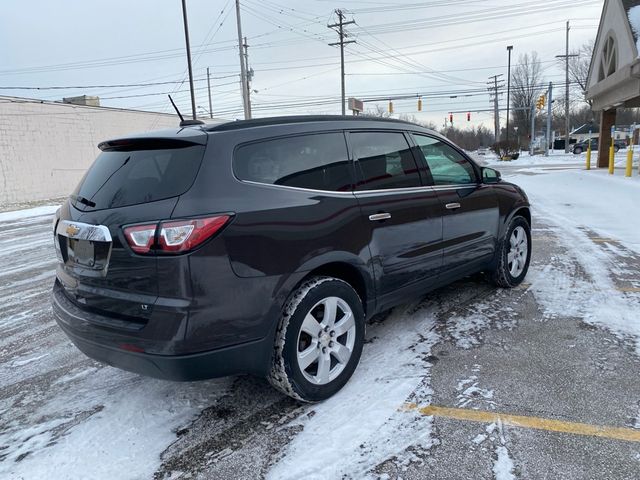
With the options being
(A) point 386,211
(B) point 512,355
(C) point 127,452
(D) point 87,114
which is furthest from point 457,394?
(D) point 87,114

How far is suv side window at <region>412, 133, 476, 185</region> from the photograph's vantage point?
410 centimetres

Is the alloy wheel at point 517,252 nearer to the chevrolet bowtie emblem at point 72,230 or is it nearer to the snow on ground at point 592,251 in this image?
the snow on ground at point 592,251

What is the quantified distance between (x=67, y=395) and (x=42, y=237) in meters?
8.32

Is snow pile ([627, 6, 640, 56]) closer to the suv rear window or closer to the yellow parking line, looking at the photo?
the yellow parking line

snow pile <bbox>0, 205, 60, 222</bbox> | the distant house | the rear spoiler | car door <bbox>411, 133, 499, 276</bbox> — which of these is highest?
the distant house

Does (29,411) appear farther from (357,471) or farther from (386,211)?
(386,211)

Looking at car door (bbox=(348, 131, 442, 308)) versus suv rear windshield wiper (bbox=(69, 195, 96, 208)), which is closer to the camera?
suv rear windshield wiper (bbox=(69, 195, 96, 208))

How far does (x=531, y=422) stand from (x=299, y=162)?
2061 mm

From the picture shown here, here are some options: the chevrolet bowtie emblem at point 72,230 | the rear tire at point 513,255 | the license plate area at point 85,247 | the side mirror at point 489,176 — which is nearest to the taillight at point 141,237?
the license plate area at point 85,247

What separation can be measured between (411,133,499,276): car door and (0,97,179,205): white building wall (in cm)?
2159

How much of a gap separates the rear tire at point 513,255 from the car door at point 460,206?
0.85ft

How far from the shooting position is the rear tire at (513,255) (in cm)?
497

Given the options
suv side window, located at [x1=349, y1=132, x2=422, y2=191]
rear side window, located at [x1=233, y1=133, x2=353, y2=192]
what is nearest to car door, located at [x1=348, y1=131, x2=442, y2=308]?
suv side window, located at [x1=349, y1=132, x2=422, y2=191]

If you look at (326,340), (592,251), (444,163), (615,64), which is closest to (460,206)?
(444,163)
